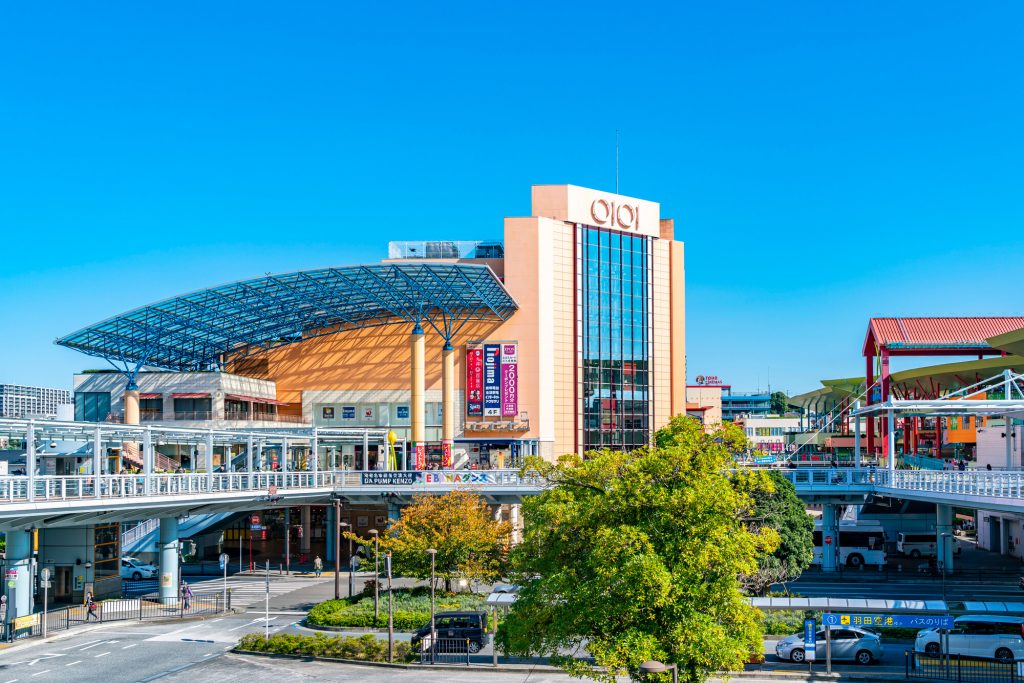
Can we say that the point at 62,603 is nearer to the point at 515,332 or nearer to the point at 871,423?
the point at 515,332

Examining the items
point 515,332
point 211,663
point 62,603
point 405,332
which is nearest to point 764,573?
point 211,663

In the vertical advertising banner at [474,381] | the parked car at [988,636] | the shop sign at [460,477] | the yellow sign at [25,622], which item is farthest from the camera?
the vertical advertising banner at [474,381]

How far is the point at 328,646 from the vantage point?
1667 inches

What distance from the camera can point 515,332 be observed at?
86.7m

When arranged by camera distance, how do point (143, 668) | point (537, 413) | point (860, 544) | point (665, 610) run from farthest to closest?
point (537, 413)
point (860, 544)
point (143, 668)
point (665, 610)

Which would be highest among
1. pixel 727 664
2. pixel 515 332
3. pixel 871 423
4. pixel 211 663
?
pixel 515 332

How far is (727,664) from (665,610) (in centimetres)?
266

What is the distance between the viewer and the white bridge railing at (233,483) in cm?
4209

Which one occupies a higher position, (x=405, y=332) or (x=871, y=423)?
(x=405, y=332)

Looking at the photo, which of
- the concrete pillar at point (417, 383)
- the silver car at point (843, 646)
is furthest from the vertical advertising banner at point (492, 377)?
the silver car at point (843, 646)

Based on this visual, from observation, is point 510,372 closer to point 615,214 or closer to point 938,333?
point 615,214

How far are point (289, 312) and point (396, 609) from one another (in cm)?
4138

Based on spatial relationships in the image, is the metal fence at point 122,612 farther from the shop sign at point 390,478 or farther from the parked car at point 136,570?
the shop sign at point 390,478

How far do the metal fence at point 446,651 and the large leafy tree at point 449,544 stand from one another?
373 inches
